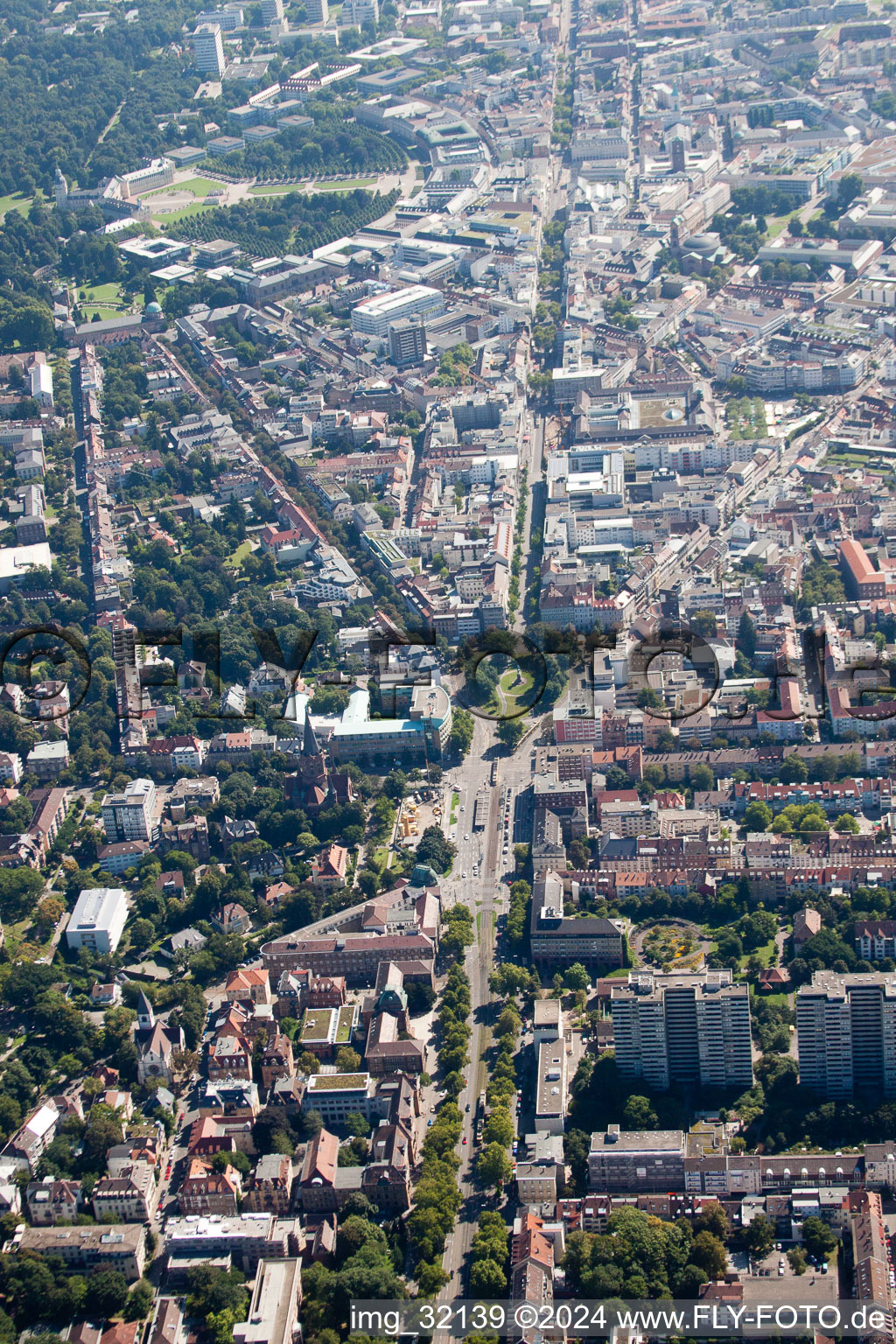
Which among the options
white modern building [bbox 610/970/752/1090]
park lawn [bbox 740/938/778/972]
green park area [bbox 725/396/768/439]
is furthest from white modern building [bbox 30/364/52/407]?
white modern building [bbox 610/970/752/1090]

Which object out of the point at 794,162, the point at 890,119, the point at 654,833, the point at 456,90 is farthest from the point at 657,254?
the point at 654,833

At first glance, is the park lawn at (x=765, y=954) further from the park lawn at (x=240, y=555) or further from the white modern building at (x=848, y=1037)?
the park lawn at (x=240, y=555)

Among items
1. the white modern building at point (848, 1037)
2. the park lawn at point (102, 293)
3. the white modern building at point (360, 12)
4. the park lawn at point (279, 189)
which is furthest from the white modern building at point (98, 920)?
the white modern building at point (360, 12)

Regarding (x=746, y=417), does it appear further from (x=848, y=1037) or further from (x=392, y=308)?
(x=848, y=1037)

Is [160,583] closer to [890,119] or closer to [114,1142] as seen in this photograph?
[114,1142]

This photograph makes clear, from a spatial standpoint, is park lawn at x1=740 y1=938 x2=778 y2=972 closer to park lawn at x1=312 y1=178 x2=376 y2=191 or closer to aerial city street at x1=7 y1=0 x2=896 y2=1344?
aerial city street at x1=7 y1=0 x2=896 y2=1344
